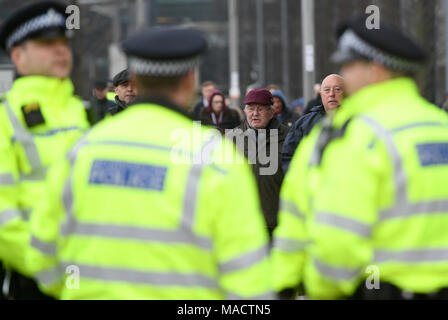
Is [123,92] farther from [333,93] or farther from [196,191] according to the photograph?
[196,191]

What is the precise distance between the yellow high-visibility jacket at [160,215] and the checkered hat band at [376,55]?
667 millimetres

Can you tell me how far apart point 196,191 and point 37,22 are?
128 cm

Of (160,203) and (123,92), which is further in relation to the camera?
(123,92)

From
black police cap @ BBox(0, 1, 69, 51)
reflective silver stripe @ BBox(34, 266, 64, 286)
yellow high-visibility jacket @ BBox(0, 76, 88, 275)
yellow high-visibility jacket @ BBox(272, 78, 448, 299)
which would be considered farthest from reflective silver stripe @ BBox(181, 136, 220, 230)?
black police cap @ BBox(0, 1, 69, 51)

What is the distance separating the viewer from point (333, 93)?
7586 mm

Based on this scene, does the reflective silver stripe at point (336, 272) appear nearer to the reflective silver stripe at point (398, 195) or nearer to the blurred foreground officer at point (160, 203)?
the reflective silver stripe at point (398, 195)

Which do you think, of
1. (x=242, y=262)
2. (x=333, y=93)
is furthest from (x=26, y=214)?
(x=333, y=93)

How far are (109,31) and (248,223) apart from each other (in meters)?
59.2

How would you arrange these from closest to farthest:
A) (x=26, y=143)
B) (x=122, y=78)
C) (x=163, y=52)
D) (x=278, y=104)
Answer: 1. (x=163, y=52)
2. (x=26, y=143)
3. (x=122, y=78)
4. (x=278, y=104)

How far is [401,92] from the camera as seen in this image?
357cm

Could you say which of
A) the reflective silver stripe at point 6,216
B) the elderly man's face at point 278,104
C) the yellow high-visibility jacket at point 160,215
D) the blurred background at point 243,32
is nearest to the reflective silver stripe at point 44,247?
the yellow high-visibility jacket at point 160,215

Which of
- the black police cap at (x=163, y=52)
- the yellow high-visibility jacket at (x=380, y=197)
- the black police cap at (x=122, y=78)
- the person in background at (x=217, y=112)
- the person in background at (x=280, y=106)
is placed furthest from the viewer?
the person in background at (x=217, y=112)

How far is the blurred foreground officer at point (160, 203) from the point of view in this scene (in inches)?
→ 122

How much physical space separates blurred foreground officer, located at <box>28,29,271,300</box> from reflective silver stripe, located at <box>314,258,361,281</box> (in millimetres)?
313
